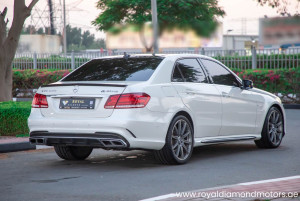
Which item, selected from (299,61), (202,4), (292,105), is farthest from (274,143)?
(202,4)

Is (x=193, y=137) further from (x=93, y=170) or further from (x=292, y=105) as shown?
(x=292, y=105)

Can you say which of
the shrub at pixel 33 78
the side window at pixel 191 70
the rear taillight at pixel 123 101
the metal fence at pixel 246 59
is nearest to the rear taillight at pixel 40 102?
the rear taillight at pixel 123 101

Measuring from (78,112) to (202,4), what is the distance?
2107 inches

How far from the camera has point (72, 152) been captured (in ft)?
31.4

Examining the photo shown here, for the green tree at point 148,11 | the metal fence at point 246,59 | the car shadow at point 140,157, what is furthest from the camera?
the green tree at point 148,11

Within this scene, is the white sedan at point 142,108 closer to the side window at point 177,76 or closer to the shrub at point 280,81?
the side window at point 177,76

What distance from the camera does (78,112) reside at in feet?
27.4

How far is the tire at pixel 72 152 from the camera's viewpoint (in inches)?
376

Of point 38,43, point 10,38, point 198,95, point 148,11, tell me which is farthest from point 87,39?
point 198,95

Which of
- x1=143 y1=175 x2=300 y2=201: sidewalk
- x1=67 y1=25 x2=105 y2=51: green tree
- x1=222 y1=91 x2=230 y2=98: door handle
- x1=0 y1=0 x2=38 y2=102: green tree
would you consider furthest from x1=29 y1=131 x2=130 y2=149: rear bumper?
x1=67 y1=25 x2=105 y2=51: green tree

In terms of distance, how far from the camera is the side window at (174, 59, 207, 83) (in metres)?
9.37

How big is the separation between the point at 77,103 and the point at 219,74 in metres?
2.78

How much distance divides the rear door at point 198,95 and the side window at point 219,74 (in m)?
0.24

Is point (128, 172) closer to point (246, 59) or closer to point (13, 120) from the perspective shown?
point (13, 120)
